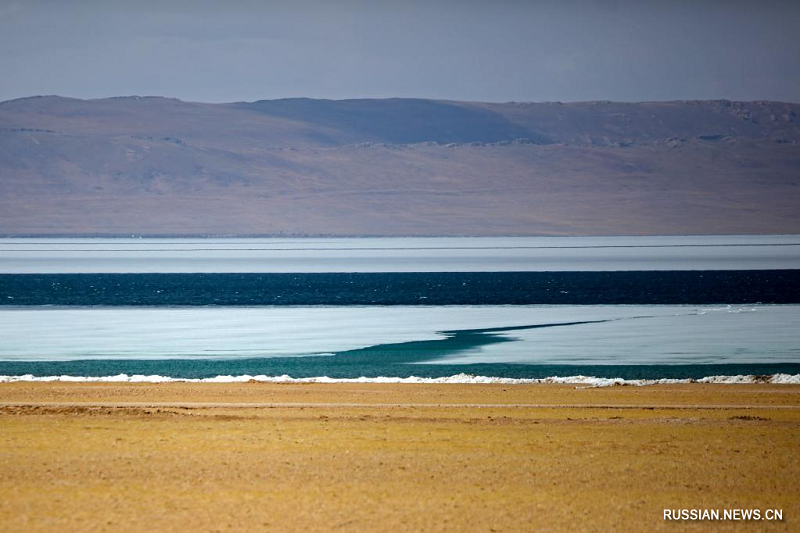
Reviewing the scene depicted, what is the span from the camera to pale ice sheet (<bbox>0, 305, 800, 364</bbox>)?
3142cm

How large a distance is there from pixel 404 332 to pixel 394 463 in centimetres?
2434

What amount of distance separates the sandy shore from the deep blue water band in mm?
36224

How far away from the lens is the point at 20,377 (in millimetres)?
25578

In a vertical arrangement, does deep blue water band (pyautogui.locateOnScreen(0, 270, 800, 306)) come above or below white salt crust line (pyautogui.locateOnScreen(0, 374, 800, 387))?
below

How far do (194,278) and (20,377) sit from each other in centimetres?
7143

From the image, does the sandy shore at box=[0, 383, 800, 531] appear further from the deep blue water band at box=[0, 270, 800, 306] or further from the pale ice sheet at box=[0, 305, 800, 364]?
the deep blue water band at box=[0, 270, 800, 306]

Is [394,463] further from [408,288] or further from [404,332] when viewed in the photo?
[408,288]

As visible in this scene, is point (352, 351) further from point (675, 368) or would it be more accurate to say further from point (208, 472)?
point (208, 472)

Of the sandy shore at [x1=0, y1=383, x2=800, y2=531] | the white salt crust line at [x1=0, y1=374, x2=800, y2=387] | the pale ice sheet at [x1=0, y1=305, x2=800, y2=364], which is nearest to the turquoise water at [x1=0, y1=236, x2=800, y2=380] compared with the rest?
the pale ice sheet at [x1=0, y1=305, x2=800, y2=364]

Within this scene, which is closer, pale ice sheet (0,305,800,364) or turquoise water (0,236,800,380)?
turquoise water (0,236,800,380)

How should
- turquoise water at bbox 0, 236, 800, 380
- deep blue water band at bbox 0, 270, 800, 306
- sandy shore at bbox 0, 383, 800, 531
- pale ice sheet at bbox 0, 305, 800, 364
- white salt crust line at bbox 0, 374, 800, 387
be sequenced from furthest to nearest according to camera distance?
deep blue water band at bbox 0, 270, 800, 306 → pale ice sheet at bbox 0, 305, 800, 364 → turquoise water at bbox 0, 236, 800, 380 → white salt crust line at bbox 0, 374, 800, 387 → sandy shore at bbox 0, 383, 800, 531

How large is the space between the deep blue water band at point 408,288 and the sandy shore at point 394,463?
36.2 metres

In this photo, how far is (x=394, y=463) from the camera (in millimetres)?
14820

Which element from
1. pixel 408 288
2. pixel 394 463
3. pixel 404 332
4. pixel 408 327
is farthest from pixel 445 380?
pixel 408 288
